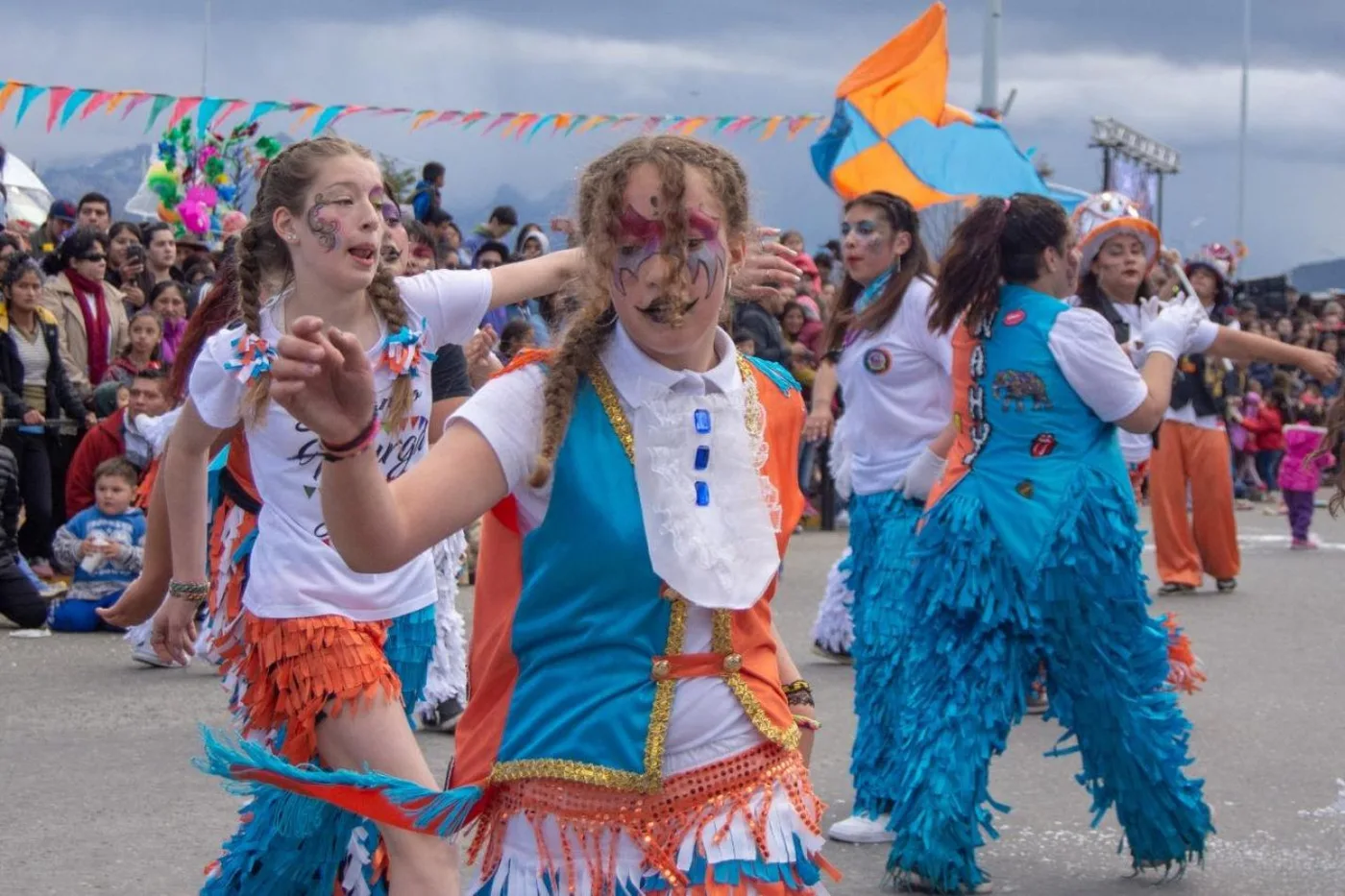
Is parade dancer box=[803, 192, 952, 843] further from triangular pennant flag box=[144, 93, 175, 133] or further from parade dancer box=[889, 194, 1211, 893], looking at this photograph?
triangular pennant flag box=[144, 93, 175, 133]

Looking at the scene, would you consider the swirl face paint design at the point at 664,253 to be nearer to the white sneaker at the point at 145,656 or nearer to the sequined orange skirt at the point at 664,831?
the sequined orange skirt at the point at 664,831

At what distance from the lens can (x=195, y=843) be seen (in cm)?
547

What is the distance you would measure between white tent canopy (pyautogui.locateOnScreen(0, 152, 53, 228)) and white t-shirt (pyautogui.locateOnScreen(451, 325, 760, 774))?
12803 millimetres

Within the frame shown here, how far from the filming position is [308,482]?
380cm

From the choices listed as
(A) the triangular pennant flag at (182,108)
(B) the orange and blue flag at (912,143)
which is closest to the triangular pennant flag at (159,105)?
(A) the triangular pennant flag at (182,108)

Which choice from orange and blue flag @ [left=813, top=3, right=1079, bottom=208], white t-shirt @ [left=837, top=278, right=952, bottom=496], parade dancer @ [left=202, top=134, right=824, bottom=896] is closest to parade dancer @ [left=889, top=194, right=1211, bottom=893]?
white t-shirt @ [left=837, top=278, right=952, bottom=496]

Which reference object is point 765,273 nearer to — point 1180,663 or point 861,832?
point 861,832

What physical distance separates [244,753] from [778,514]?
2.97 feet

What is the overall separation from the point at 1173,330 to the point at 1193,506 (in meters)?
6.55

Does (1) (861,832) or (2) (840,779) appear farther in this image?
(2) (840,779)

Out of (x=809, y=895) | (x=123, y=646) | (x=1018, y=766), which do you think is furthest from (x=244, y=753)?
(x=123, y=646)

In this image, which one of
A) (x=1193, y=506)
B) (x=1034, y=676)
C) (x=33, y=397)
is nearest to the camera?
(x=1034, y=676)

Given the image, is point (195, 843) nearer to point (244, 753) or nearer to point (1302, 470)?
point (244, 753)

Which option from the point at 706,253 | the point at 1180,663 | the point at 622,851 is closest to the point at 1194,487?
the point at 1180,663
